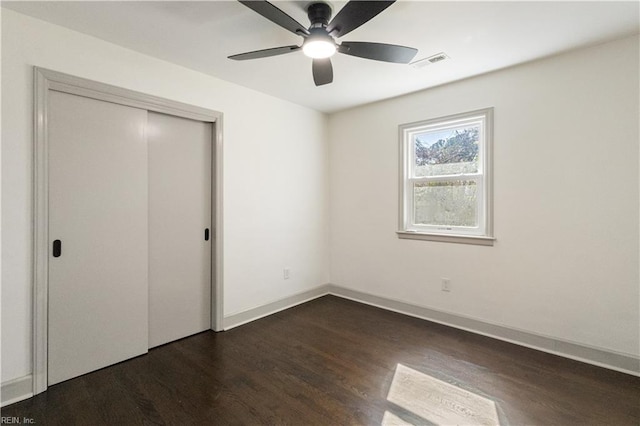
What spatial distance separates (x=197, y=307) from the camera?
306cm

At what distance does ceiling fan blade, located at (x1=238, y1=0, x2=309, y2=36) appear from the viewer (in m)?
1.53

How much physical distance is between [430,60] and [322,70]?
3.52ft

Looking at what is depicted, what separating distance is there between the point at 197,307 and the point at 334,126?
2.95 m

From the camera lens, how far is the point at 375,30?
2.19 metres

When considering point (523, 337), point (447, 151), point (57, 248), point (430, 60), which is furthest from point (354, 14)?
point (523, 337)

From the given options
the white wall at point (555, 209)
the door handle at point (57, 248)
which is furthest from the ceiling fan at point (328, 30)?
the door handle at point (57, 248)

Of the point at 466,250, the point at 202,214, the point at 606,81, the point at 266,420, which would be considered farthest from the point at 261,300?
the point at 606,81

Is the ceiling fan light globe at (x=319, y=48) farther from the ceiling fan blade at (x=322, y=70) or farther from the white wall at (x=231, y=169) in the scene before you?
the white wall at (x=231, y=169)

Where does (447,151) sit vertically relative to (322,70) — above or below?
below

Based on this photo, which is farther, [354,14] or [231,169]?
[231,169]

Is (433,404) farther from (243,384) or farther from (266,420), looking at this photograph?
(243,384)

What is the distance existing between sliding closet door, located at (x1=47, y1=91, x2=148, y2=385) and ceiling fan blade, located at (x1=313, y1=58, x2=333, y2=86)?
157 cm

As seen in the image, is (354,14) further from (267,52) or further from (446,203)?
(446,203)

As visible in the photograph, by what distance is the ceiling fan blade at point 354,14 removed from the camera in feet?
5.08
